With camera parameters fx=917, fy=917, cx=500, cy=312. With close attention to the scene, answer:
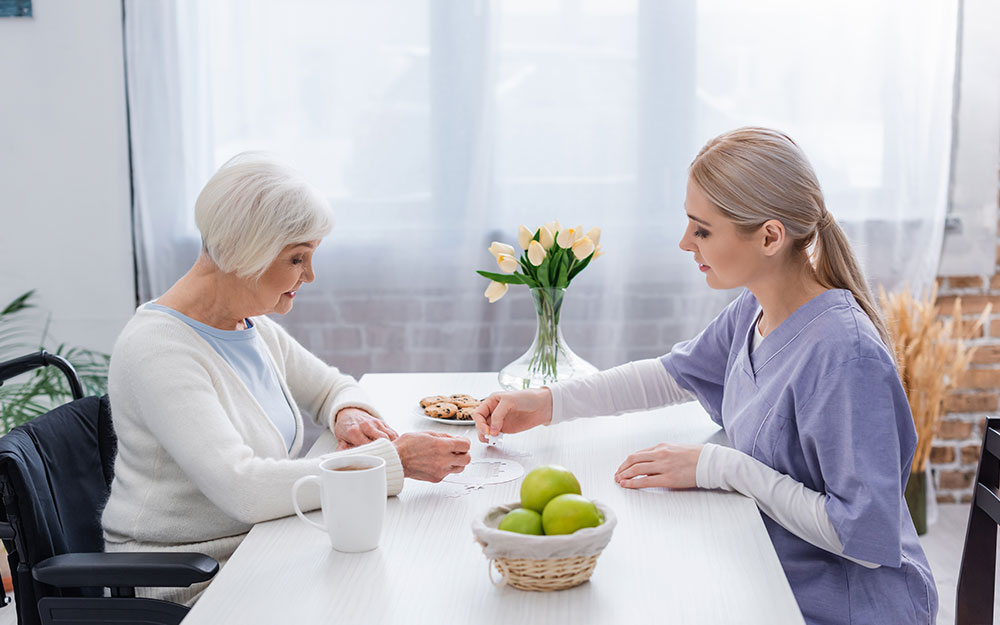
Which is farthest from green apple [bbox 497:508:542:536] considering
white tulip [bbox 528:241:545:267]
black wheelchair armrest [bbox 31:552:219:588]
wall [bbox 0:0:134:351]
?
wall [bbox 0:0:134:351]

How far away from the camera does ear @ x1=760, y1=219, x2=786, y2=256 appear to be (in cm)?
142

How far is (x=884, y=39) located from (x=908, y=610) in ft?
7.00

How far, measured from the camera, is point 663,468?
4.42 feet

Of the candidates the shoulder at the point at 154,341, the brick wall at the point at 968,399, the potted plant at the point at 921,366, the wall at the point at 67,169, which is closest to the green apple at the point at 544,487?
the shoulder at the point at 154,341

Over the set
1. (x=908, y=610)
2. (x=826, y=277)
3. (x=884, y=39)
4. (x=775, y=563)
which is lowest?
(x=908, y=610)

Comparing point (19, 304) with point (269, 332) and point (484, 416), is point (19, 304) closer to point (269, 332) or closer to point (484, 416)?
point (269, 332)

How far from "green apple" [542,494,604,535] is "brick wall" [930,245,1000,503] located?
2.49 m

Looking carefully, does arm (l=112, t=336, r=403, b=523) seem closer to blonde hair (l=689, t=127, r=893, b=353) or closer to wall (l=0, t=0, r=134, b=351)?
blonde hair (l=689, t=127, r=893, b=353)

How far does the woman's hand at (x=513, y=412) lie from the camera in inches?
62.0

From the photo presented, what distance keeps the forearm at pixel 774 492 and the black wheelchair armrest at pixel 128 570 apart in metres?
0.71

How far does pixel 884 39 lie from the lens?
2.89m

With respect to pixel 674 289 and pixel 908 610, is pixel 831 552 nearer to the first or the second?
pixel 908 610

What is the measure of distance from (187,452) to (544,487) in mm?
559

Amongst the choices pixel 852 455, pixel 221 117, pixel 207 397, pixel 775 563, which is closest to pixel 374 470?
pixel 207 397
